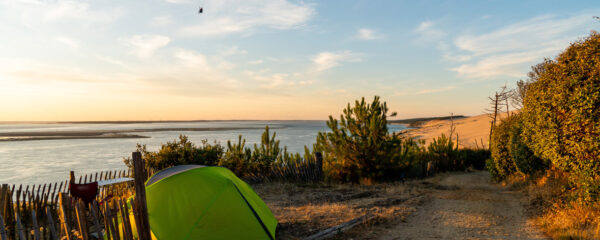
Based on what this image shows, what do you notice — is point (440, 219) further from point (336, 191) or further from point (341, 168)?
point (341, 168)

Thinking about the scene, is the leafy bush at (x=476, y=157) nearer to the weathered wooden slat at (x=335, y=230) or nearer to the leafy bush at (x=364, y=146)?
the leafy bush at (x=364, y=146)

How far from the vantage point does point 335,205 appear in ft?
32.4

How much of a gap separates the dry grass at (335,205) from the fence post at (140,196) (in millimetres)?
3072

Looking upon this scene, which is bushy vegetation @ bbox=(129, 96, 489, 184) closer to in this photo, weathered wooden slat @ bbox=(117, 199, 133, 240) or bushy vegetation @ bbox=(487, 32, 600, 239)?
bushy vegetation @ bbox=(487, 32, 600, 239)

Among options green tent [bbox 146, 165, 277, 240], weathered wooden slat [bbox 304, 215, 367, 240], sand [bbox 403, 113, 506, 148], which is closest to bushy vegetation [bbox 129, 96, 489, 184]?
weathered wooden slat [bbox 304, 215, 367, 240]

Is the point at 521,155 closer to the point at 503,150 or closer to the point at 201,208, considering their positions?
the point at 503,150

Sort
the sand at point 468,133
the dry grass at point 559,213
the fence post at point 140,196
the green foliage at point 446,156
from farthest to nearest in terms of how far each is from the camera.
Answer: the sand at point 468,133 < the green foliage at point 446,156 < the dry grass at point 559,213 < the fence post at point 140,196

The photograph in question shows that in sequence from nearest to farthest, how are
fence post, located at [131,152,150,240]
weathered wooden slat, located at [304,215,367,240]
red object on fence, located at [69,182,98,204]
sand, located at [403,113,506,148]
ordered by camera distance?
fence post, located at [131,152,150,240], weathered wooden slat, located at [304,215,367,240], red object on fence, located at [69,182,98,204], sand, located at [403,113,506,148]

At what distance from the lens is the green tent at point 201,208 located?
6.38 m

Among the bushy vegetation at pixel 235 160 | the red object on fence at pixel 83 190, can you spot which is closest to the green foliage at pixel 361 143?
the bushy vegetation at pixel 235 160

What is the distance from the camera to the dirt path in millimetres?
7414

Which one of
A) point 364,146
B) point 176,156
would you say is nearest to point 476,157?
point 364,146

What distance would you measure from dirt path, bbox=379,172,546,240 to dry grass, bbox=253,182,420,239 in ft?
1.59

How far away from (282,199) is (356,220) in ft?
13.1
